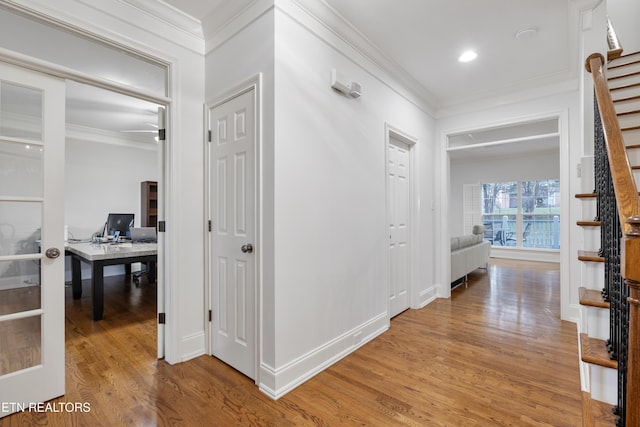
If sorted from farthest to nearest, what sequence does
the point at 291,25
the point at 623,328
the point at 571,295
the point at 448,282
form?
the point at 448,282 → the point at 571,295 → the point at 291,25 → the point at 623,328

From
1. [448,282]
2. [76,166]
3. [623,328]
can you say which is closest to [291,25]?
[623,328]

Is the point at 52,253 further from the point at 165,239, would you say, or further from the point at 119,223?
the point at 119,223

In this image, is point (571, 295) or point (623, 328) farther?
point (571, 295)

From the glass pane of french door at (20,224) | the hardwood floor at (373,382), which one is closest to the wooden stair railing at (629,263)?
the hardwood floor at (373,382)

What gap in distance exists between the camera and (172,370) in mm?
2248

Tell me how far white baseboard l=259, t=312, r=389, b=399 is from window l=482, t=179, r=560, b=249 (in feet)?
22.9

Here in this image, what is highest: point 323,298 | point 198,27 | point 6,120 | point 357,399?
point 198,27

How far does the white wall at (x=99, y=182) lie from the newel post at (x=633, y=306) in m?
6.59

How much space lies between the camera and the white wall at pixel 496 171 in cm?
740

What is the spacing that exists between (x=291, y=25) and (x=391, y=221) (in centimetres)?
219

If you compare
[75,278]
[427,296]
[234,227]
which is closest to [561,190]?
[427,296]

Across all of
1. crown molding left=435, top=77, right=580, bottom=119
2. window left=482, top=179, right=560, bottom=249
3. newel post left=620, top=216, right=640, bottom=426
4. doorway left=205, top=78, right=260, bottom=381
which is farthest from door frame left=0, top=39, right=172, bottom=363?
window left=482, top=179, right=560, bottom=249

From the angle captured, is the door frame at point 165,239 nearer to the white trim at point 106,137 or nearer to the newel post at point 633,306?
the newel post at point 633,306

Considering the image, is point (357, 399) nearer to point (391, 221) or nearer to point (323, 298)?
point (323, 298)
